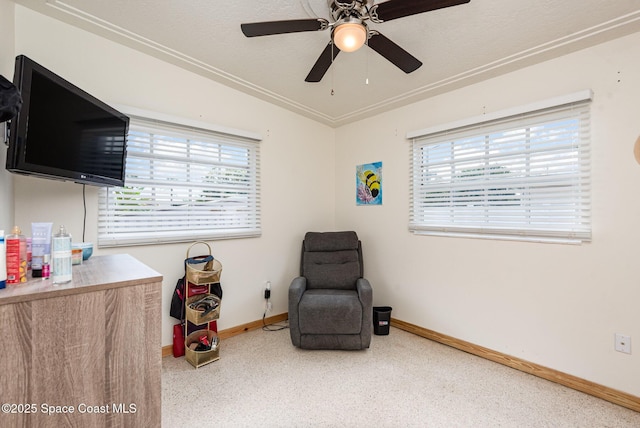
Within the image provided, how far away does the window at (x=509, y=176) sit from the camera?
2080 mm

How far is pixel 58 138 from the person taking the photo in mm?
Result: 1437

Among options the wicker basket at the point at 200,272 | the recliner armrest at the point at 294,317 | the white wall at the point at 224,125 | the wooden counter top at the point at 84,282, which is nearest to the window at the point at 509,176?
the white wall at the point at 224,125

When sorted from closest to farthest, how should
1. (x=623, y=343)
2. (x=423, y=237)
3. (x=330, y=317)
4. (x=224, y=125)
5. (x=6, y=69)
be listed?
(x=6, y=69) → (x=623, y=343) → (x=330, y=317) → (x=224, y=125) → (x=423, y=237)

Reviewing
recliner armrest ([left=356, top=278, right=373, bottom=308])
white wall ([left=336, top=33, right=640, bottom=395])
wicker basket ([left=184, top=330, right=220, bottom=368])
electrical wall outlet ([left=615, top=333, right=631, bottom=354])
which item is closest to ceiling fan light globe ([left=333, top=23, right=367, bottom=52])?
white wall ([left=336, top=33, right=640, bottom=395])

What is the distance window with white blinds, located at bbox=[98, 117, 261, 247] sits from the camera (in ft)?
7.36

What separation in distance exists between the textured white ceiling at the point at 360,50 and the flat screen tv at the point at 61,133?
700mm

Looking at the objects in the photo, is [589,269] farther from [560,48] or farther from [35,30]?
[35,30]

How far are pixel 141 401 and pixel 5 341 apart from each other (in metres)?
0.45

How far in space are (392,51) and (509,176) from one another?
154cm

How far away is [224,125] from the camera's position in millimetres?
2797

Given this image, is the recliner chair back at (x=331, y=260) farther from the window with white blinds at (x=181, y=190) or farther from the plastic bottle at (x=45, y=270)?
the plastic bottle at (x=45, y=270)

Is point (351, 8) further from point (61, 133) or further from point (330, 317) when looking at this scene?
point (330, 317)

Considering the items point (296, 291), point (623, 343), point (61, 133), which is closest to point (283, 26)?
point (61, 133)

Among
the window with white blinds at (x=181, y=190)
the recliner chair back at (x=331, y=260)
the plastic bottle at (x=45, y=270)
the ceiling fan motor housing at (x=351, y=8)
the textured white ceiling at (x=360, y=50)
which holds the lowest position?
the recliner chair back at (x=331, y=260)
